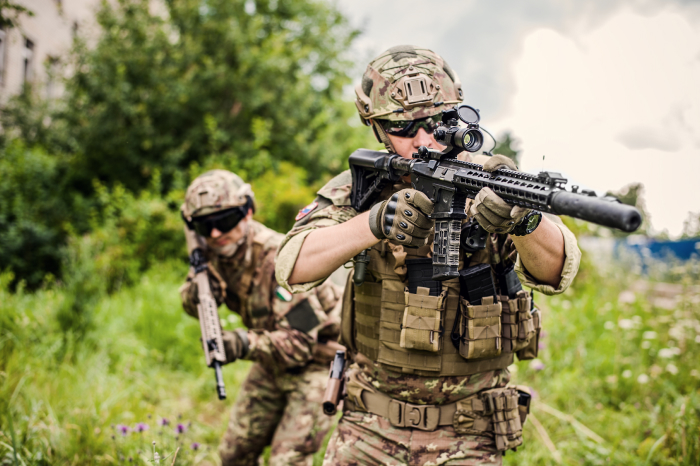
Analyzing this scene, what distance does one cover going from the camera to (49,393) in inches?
152

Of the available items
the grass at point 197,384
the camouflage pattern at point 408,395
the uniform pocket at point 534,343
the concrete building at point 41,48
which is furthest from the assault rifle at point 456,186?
the concrete building at point 41,48

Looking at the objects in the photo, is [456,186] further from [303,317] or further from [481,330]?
[303,317]

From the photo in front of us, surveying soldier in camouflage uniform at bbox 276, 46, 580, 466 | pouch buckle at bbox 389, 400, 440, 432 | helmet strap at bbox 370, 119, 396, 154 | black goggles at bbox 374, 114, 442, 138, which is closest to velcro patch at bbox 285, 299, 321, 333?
soldier in camouflage uniform at bbox 276, 46, 580, 466

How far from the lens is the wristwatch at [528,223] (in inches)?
69.0

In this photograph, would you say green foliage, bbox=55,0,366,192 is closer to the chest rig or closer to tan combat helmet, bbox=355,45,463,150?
tan combat helmet, bbox=355,45,463,150

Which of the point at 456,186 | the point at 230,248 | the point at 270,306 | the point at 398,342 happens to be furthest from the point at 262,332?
the point at 456,186

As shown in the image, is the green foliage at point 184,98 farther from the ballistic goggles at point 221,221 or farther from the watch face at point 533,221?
the watch face at point 533,221

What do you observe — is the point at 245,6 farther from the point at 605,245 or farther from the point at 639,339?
the point at 639,339

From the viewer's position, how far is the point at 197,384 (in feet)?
17.4

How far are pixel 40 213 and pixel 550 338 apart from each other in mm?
9274

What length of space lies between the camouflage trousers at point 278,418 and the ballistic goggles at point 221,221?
40.7 inches

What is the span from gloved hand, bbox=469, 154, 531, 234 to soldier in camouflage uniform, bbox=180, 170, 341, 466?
180 cm

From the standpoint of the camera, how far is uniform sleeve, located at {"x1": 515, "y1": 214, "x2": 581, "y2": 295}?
77.9 inches

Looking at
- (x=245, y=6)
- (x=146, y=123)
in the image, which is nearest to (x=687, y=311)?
(x=146, y=123)
